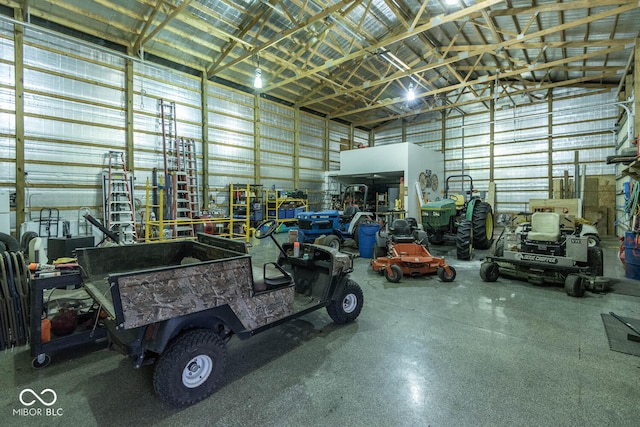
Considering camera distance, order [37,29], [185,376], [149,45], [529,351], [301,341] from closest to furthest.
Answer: [185,376]
[529,351]
[301,341]
[37,29]
[149,45]

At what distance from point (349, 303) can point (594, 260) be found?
398 centimetres

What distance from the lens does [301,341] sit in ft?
9.27

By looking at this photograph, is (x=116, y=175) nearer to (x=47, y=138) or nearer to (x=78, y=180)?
(x=78, y=180)

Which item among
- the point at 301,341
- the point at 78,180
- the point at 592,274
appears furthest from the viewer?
the point at 78,180

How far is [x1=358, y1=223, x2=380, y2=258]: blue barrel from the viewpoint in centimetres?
677

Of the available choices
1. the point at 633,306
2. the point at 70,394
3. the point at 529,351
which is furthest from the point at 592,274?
the point at 70,394

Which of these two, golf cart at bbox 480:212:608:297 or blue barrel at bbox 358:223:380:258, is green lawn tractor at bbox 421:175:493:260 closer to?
golf cart at bbox 480:212:608:297

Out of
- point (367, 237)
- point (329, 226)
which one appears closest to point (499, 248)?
point (367, 237)

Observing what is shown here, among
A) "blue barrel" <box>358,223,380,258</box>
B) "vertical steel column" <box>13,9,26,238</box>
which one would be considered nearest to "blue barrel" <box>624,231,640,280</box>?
"blue barrel" <box>358,223,380,258</box>

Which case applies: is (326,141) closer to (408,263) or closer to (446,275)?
(408,263)

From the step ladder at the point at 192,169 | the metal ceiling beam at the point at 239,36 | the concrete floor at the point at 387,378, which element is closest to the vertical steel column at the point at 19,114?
the step ladder at the point at 192,169

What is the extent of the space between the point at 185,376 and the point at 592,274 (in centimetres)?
552

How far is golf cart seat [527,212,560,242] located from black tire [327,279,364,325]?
3.42 m

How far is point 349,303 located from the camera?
324cm
